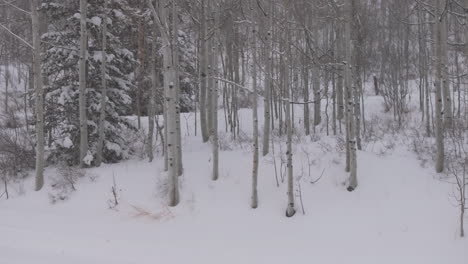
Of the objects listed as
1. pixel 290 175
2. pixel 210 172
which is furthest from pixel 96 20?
pixel 290 175

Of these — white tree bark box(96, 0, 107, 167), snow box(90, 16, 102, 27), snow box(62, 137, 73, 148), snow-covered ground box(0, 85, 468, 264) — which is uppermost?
snow box(90, 16, 102, 27)

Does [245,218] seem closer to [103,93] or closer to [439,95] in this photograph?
[439,95]

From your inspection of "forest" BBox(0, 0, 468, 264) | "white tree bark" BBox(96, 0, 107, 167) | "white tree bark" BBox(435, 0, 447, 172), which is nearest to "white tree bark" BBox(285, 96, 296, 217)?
"forest" BBox(0, 0, 468, 264)

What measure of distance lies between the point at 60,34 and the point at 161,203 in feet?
22.0

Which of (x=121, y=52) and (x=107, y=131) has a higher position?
(x=121, y=52)

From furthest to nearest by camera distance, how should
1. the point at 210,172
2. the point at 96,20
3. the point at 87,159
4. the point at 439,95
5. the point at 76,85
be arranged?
the point at 76,85 → the point at 96,20 → the point at 87,159 → the point at 210,172 → the point at 439,95

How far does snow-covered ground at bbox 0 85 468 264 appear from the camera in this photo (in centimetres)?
Result: 667

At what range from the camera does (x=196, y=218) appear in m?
8.50

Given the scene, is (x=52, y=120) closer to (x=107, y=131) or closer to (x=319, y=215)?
(x=107, y=131)

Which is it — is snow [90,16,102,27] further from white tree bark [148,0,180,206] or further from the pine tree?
white tree bark [148,0,180,206]

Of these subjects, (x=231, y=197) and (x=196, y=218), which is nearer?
(x=196, y=218)

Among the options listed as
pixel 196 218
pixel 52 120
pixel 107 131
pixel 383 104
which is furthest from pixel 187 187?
pixel 383 104

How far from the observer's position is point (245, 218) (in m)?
8.21

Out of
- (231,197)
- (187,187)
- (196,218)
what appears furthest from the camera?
(187,187)
